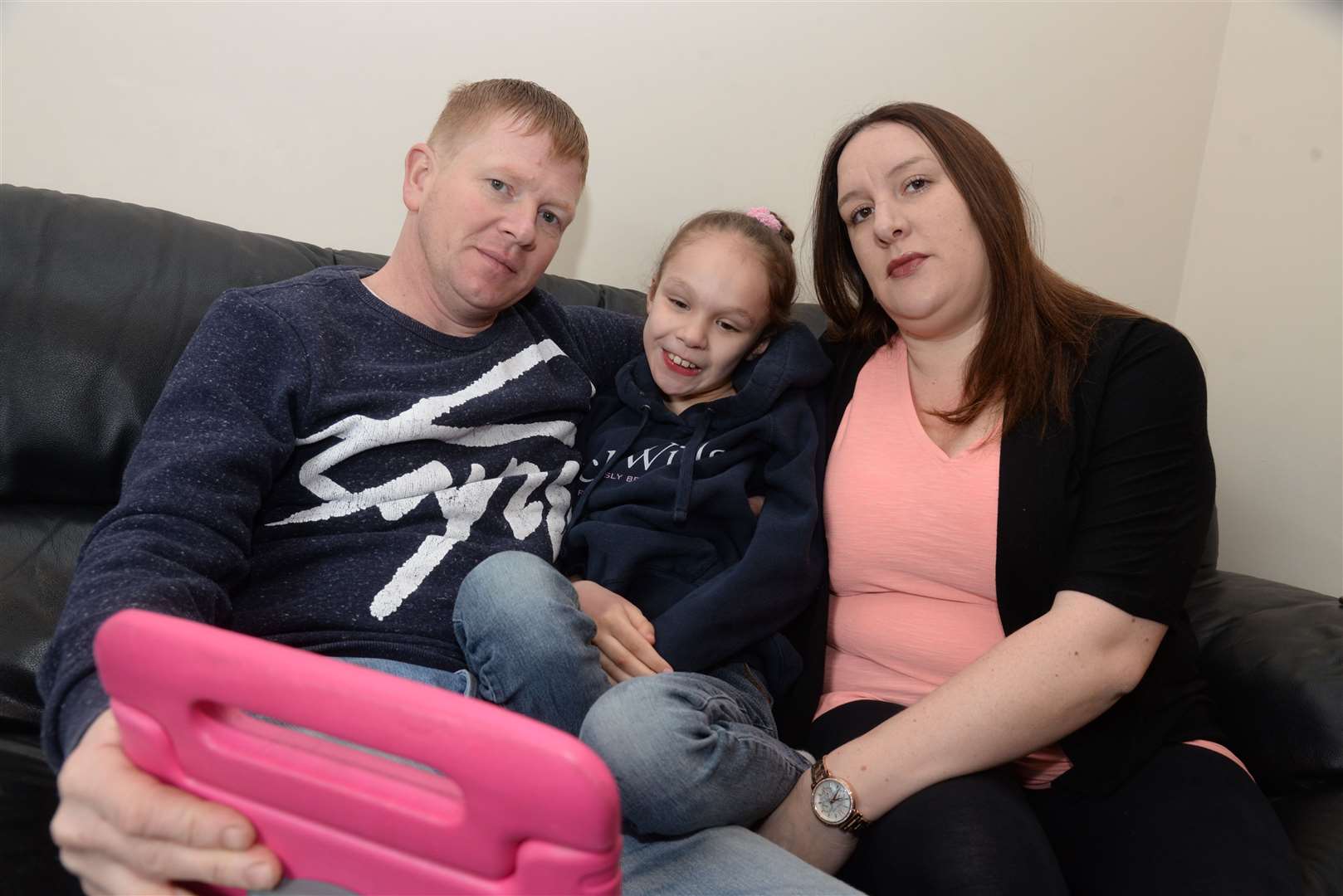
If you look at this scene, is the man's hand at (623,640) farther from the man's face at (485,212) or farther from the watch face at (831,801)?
the man's face at (485,212)

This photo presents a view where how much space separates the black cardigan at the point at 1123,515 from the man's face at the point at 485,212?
0.68m

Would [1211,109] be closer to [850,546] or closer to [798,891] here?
[850,546]

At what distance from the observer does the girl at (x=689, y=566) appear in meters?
1.05

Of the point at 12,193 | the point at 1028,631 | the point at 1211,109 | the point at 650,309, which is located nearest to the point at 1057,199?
the point at 1211,109

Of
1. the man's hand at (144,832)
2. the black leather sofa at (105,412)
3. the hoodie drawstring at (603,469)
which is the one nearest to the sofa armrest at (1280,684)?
the black leather sofa at (105,412)

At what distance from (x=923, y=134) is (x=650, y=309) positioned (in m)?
0.46

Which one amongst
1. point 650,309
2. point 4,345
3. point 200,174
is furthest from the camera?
point 200,174

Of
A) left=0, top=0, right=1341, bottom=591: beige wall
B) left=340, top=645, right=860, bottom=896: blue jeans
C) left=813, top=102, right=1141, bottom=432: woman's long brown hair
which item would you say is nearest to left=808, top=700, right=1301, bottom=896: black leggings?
left=340, top=645, right=860, bottom=896: blue jeans

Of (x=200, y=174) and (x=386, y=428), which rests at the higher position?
(x=200, y=174)

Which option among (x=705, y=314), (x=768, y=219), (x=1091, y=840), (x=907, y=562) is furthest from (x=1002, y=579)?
(x=768, y=219)

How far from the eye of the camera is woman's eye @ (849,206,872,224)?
1.41 m

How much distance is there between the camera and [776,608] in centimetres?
130

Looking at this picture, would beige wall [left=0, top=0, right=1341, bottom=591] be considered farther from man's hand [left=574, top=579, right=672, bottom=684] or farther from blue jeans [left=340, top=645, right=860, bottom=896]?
blue jeans [left=340, top=645, right=860, bottom=896]

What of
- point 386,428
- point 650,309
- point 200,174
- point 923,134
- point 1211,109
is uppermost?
point 1211,109
